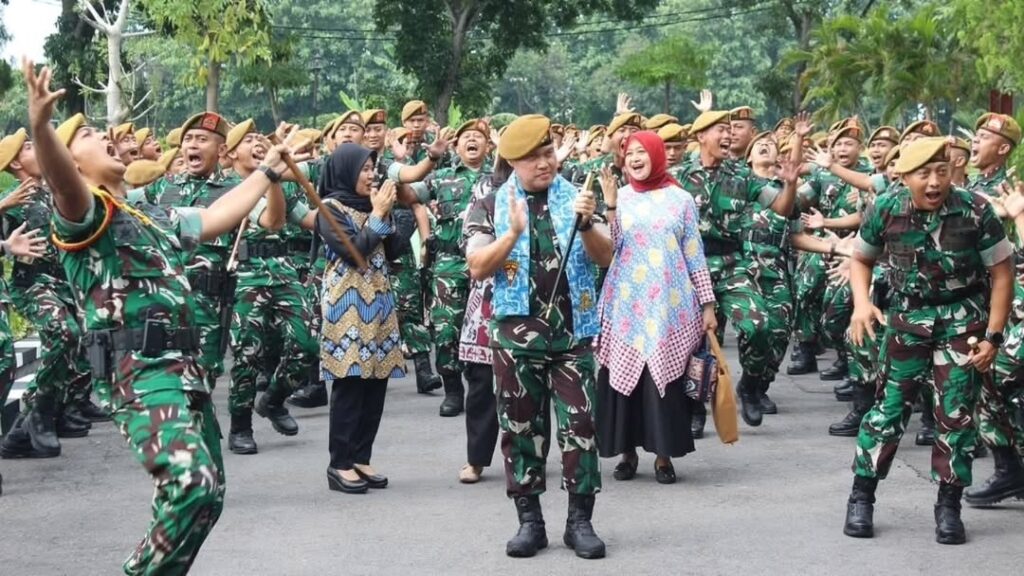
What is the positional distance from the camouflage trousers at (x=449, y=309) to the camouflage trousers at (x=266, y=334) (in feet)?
6.20

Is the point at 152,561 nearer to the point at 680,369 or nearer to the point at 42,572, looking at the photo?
the point at 42,572

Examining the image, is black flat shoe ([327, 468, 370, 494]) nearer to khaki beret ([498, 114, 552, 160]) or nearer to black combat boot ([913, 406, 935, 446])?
khaki beret ([498, 114, 552, 160])

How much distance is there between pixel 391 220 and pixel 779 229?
13.8ft

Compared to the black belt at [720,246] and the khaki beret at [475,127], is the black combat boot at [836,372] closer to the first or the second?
the black belt at [720,246]

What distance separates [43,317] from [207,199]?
1522 millimetres

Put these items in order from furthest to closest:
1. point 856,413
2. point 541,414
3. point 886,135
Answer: point 886,135
point 856,413
point 541,414

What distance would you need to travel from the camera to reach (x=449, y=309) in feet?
40.6

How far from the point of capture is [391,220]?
30.2ft

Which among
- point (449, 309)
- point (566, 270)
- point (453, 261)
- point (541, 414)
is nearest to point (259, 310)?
point (449, 309)

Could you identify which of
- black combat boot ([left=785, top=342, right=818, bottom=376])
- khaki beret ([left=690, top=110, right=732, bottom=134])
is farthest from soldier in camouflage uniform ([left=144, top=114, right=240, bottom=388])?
black combat boot ([left=785, top=342, right=818, bottom=376])

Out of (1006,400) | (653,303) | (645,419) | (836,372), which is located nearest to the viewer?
(1006,400)

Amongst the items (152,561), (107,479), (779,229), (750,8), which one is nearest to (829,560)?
(152,561)

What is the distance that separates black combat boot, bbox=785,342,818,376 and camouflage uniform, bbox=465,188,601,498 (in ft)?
24.3

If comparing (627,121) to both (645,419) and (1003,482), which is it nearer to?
(645,419)
